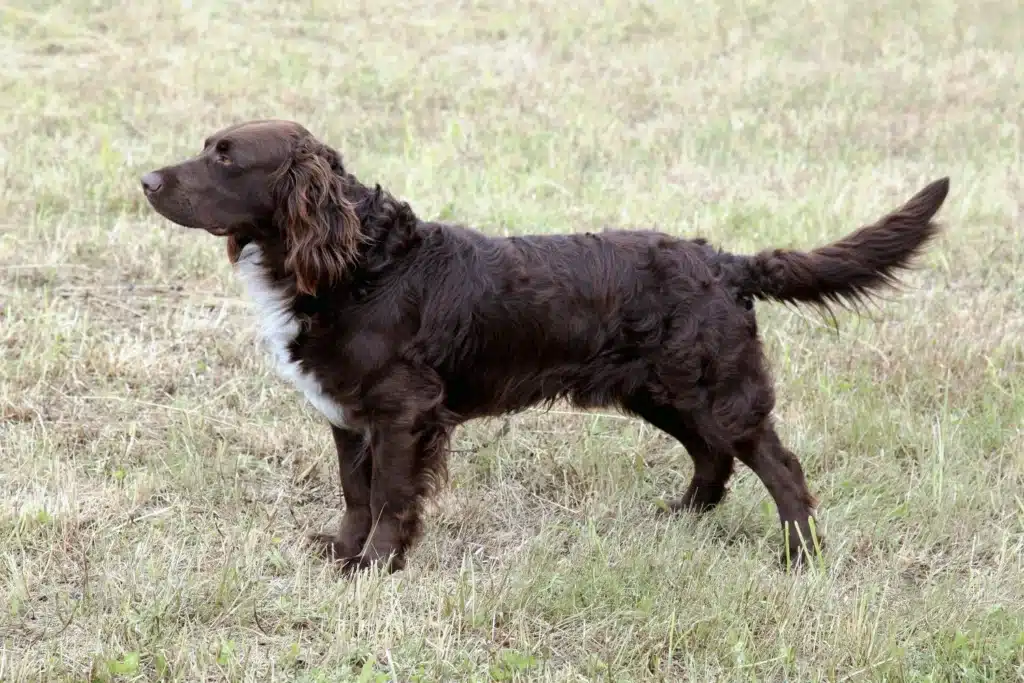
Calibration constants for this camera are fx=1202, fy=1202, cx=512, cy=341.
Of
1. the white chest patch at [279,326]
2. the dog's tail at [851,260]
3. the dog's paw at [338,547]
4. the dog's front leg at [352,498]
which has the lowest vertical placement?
the dog's paw at [338,547]

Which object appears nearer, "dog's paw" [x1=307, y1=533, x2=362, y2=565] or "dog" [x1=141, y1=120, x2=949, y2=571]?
"dog" [x1=141, y1=120, x2=949, y2=571]

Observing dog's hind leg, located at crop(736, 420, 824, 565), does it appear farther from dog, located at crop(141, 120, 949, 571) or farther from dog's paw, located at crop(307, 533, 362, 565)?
dog's paw, located at crop(307, 533, 362, 565)

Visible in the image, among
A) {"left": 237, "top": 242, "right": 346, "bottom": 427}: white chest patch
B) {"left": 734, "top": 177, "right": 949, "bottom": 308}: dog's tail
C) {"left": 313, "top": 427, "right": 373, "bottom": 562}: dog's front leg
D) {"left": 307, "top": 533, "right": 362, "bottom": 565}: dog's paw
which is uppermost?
{"left": 734, "top": 177, "right": 949, "bottom": 308}: dog's tail

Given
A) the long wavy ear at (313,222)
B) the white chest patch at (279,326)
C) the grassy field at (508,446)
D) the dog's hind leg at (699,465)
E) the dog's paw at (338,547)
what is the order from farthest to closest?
the dog's hind leg at (699,465), the dog's paw at (338,547), the white chest patch at (279,326), the long wavy ear at (313,222), the grassy field at (508,446)

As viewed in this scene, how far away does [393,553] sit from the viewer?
12.8 feet

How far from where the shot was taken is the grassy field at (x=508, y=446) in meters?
3.36

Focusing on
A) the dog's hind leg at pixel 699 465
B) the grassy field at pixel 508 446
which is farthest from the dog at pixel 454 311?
the grassy field at pixel 508 446

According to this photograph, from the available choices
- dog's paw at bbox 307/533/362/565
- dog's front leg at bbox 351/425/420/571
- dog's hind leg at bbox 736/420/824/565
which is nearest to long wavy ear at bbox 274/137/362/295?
dog's front leg at bbox 351/425/420/571

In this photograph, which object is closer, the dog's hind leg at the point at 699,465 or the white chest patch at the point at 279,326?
the white chest patch at the point at 279,326

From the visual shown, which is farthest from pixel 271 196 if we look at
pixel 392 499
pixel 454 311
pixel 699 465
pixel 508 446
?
pixel 699 465

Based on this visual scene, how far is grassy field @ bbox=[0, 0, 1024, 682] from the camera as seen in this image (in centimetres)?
336

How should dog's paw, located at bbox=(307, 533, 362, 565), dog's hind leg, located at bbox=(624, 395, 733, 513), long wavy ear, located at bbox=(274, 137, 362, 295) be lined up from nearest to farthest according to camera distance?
1. long wavy ear, located at bbox=(274, 137, 362, 295)
2. dog's paw, located at bbox=(307, 533, 362, 565)
3. dog's hind leg, located at bbox=(624, 395, 733, 513)

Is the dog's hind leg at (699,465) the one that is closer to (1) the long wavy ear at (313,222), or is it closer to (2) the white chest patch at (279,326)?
(2) the white chest patch at (279,326)

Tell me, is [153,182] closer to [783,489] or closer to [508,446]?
[508,446]
